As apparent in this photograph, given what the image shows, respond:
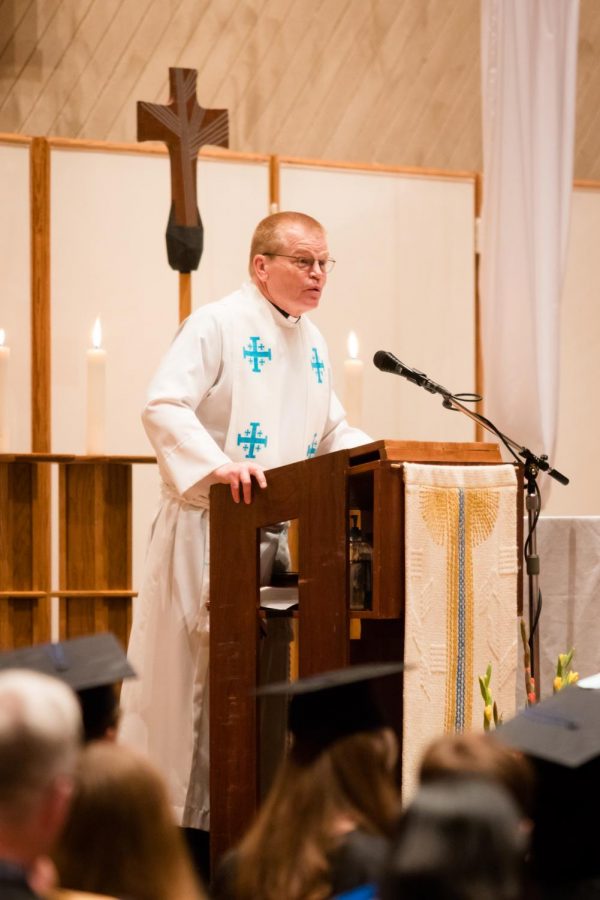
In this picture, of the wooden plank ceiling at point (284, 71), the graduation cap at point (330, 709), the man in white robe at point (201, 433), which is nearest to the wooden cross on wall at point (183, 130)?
the man in white robe at point (201, 433)

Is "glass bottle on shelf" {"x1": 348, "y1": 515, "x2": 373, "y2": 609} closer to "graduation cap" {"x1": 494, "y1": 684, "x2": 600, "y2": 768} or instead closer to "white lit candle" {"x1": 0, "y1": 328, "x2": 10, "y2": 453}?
"graduation cap" {"x1": 494, "y1": 684, "x2": 600, "y2": 768}

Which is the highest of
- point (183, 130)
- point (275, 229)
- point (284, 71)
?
point (284, 71)

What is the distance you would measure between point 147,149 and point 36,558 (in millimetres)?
2381

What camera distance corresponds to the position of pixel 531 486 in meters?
4.14

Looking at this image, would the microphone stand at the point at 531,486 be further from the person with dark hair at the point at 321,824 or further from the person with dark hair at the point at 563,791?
the person with dark hair at the point at 321,824

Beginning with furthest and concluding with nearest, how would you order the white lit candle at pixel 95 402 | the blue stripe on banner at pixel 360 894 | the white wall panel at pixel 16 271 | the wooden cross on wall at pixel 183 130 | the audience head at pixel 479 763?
the white wall panel at pixel 16 271
the wooden cross on wall at pixel 183 130
the white lit candle at pixel 95 402
the blue stripe on banner at pixel 360 894
the audience head at pixel 479 763

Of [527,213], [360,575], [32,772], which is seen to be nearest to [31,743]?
[32,772]

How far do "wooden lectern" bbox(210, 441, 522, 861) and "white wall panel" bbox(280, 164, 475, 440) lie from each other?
2689 millimetres

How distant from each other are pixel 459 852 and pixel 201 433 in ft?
9.18

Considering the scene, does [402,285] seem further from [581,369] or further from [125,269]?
[125,269]

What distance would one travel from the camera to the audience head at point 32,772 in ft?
5.25

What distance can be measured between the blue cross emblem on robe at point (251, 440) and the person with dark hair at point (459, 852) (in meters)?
2.96

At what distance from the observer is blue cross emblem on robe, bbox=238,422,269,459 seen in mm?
4367

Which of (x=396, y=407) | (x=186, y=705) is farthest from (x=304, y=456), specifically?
(x=396, y=407)
